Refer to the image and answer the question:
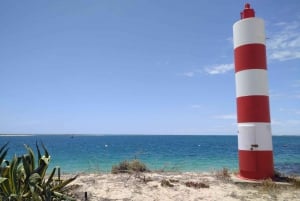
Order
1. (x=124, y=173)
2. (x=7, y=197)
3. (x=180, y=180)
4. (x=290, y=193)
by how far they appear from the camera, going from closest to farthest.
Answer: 1. (x=7, y=197)
2. (x=290, y=193)
3. (x=180, y=180)
4. (x=124, y=173)

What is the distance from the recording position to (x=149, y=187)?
6340mm

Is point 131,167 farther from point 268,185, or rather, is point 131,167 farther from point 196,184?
point 268,185

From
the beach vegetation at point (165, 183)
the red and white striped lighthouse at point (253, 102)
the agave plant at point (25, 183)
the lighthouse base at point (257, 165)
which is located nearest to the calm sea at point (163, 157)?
the agave plant at point (25, 183)

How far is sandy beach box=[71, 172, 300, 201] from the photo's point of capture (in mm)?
5723

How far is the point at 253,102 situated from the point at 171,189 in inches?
128

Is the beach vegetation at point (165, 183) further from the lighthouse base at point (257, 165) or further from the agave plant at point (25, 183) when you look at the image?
the agave plant at point (25, 183)

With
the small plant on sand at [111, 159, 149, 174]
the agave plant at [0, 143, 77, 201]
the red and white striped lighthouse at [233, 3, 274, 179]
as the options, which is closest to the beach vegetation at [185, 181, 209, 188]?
the red and white striped lighthouse at [233, 3, 274, 179]

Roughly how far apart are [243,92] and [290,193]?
2.81 meters

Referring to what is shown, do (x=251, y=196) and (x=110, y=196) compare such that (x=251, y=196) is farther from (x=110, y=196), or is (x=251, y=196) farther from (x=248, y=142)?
(x=110, y=196)

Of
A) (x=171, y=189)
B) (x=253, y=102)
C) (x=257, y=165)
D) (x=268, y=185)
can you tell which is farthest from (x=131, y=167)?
(x=253, y=102)

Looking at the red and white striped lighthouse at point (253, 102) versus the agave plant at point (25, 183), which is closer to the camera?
the agave plant at point (25, 183)

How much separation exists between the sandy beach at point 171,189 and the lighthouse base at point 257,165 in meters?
0.52

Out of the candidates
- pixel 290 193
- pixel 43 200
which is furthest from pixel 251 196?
pixel 43 200

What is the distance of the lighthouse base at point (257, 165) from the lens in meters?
7.30
